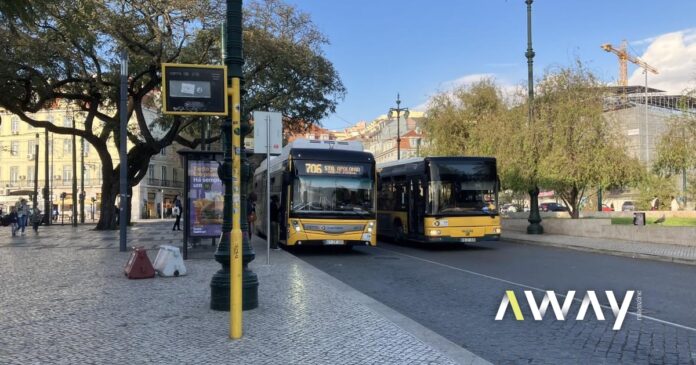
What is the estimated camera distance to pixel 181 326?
22.5 feet

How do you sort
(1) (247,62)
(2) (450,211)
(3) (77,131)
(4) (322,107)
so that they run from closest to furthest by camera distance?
(2) (450,211), (1) (247,62), (3) (77,131), (4) (322,107)

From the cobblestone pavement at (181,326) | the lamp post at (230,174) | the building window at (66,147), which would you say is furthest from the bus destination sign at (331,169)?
the building window at (66,147)

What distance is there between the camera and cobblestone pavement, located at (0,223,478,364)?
5.60 meters

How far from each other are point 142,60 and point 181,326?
65.8 feet

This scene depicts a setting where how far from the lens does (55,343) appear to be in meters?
6.09

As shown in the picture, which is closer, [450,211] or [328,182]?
[328,182]

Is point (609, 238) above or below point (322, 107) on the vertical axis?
below

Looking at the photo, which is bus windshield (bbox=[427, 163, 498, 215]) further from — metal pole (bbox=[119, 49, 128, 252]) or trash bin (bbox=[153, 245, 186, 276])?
metal pole (bbox=[119, 49, 128, 252])

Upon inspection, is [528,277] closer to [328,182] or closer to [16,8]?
[328,182]

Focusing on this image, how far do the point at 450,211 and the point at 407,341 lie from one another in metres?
11.9

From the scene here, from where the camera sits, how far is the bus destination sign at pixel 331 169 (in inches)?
634

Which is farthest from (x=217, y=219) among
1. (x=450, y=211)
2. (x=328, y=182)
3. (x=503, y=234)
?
(x=503, y=234)

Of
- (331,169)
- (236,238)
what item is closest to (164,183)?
(331,169)

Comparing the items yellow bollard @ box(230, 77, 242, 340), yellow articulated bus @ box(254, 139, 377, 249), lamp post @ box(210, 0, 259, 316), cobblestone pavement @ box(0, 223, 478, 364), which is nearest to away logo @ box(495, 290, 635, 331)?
cobblestone pavement @ box(0, 223, 478, 364)
